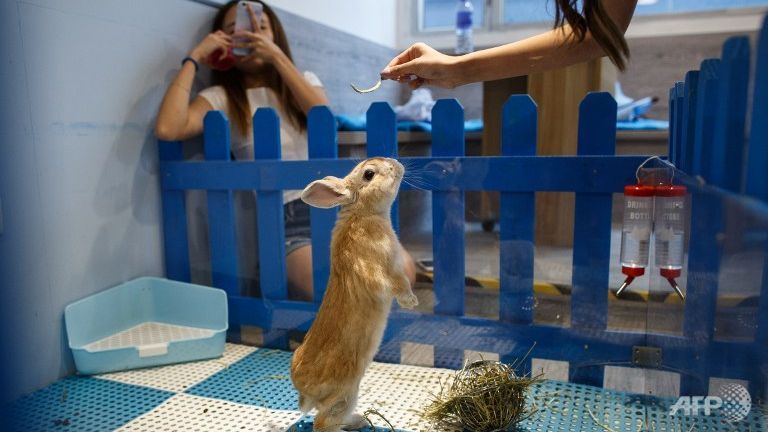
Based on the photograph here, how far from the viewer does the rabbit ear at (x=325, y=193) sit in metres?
1.06

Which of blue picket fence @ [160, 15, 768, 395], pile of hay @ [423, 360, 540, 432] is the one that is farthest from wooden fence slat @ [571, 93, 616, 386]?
pile of hay @ [423, 360, 540, 432]

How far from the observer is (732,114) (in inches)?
22.7

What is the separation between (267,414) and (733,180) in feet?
3.39

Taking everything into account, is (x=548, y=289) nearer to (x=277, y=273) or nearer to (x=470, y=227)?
(x=470, y=227)

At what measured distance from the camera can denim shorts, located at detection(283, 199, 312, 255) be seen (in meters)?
1.63

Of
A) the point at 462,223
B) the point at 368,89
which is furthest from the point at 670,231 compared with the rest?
the point at 368,89

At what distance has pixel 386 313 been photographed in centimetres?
110

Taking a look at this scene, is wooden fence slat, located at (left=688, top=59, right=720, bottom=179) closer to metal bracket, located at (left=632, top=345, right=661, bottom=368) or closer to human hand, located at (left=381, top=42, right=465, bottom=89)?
human hand, located at (left=381, top=42, right=465, bottom=89)

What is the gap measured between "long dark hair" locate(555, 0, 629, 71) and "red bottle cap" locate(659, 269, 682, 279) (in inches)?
16.5

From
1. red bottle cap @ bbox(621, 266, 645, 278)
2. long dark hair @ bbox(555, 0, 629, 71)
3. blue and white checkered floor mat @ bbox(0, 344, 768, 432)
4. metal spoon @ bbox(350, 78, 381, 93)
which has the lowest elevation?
blue and white checkered floor mat @ bbox(0, 344, 768, 432)

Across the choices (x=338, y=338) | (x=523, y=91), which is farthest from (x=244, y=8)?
(x=338, y=338)

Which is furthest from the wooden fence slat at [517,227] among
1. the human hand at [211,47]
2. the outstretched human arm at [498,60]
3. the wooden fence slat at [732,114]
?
the human hand at [211,47]

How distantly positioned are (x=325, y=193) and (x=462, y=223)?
1.73 ft

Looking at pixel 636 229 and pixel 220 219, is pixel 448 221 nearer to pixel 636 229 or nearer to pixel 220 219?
pixel 636 229
